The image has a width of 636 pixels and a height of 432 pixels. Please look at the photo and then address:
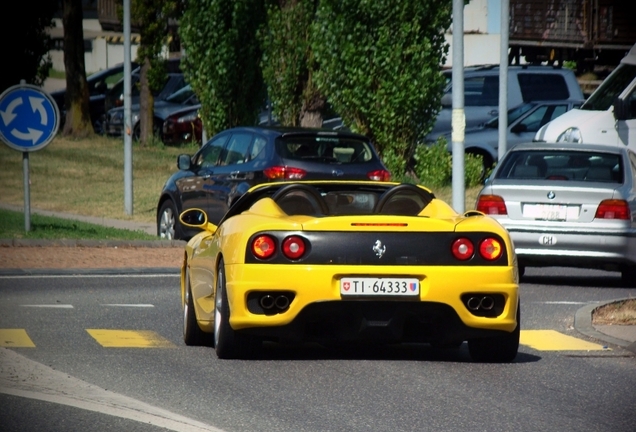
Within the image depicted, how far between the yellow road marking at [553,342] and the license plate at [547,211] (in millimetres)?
3539

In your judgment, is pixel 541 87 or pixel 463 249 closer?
pixel 463 249

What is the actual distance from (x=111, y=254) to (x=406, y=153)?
9749 mm

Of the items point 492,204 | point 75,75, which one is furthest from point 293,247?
point 75,75

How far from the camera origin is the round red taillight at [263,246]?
9266 millimetres

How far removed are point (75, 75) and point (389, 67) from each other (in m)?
13.3

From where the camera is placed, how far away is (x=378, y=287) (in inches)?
362

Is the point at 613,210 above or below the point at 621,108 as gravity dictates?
below

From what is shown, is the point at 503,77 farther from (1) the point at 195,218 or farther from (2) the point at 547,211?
(1) the point at 195,218

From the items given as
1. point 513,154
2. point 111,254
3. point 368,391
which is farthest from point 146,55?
point 368,391

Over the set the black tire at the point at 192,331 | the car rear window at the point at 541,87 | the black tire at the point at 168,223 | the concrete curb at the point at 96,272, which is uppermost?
the car rear window at the point at 541,87

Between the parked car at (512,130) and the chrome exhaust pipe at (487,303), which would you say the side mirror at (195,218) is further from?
the parked car at (512,130)

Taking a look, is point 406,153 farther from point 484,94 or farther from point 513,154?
point 513,154

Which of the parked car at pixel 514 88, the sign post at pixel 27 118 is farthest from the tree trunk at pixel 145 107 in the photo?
the sign post at pixel 27 118

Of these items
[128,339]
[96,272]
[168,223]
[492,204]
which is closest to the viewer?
[128,339]
